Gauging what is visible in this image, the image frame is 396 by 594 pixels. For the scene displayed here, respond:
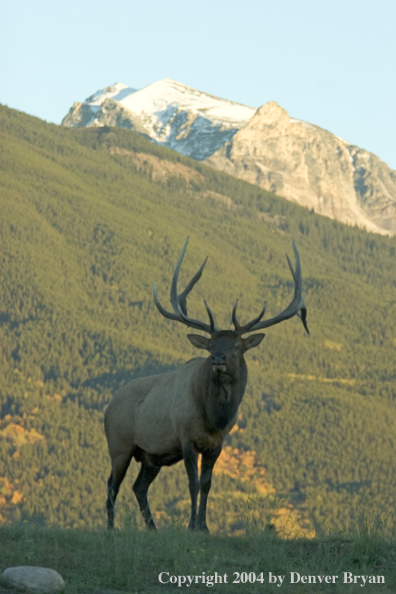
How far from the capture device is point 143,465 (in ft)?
47.4

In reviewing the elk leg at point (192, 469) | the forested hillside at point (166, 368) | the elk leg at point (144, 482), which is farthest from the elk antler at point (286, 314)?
the forested hillside at point (166, 368)

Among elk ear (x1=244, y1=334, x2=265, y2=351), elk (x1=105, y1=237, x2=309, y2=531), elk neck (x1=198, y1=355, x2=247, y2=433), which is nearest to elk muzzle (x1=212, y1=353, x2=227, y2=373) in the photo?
elk (x1=105, y1=237, x2=309, y2=531)

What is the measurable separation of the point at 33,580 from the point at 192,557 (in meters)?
2.11

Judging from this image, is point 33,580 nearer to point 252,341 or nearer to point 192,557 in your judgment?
point 192,557

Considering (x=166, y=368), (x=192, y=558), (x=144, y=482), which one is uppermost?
(x=166, y=368)

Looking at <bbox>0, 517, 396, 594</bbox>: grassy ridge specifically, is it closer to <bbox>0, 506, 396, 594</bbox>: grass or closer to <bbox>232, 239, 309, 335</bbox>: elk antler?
<bbox>0, 506, 396, 594</bbox>: grass

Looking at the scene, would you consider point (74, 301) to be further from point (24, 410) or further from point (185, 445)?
point (185, 445)

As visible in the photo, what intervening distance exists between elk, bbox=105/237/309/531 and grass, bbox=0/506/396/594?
1.75 metres

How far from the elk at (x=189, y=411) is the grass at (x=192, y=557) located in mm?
1747

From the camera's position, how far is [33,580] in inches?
329

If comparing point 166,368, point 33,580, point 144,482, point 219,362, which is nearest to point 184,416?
point 219,362

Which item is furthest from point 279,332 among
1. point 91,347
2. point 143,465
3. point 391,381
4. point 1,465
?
point 143,465

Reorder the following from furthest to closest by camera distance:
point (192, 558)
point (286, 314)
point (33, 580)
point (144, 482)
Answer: point (144, 482), point (286, 314), point (192, 558), point (33, 580)

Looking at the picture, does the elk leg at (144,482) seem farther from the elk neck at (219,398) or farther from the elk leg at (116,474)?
the elk neck at (219,398)
